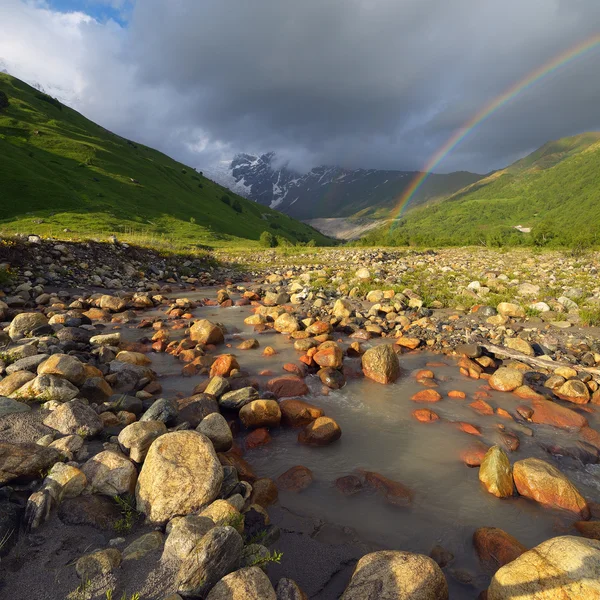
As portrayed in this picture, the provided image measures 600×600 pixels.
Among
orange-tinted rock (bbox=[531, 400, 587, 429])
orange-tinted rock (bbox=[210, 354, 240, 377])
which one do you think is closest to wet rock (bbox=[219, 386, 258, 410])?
orange-tinted rock (bbox=[210, 354, 240, 377])

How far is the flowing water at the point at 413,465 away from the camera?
16.5ft

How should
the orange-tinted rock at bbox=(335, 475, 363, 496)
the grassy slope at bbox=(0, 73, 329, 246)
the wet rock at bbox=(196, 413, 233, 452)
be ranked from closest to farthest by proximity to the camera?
1. the orange-tinted rock at bbox=(335, 475, 363, 496)
2. the wet rock at bbox=(196, 413, 233, 452)
3. the grassy slope at bbox=(0, 73, 329, 246)

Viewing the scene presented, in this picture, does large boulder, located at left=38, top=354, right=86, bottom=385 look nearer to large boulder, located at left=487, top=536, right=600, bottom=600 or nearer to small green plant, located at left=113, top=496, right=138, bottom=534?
small green plant, located at left=113, top=496, right=138, bottom=534

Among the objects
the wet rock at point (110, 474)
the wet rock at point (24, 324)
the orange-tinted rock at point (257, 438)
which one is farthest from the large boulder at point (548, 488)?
the wet rock at point (24, 324)

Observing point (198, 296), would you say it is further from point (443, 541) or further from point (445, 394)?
point (443, 541)

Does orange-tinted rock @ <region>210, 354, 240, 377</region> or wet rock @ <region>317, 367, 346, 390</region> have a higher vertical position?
wet rock @ <region>317, 367, 346, 390</region>

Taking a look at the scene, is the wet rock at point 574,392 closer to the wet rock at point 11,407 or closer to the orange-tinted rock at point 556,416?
the orange-tinted rock at point 556,416

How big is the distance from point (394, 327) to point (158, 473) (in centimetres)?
1124

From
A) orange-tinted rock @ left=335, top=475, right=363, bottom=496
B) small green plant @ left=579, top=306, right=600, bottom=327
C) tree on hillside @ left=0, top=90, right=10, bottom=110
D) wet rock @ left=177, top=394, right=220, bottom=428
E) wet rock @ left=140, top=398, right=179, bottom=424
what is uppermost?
tree on hillside @ left=0, top=90, right=10, bottom=110

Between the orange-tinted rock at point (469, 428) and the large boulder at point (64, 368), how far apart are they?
8418 millimetres

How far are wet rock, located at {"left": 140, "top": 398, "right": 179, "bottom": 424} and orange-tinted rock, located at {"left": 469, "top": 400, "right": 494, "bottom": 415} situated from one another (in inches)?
277

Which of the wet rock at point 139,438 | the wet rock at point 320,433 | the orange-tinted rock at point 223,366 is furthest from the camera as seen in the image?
the orange-tinted rock at point 223,366

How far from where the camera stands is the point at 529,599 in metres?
3.42

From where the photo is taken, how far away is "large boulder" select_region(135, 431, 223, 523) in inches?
163
